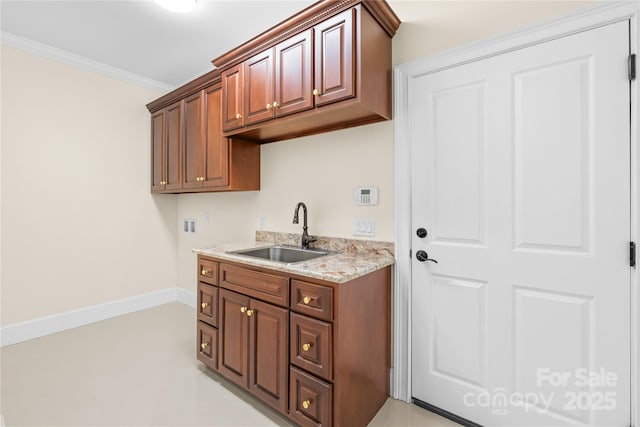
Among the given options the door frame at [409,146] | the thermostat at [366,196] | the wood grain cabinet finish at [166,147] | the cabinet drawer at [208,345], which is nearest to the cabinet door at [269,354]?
the cabinet drawer at [208,345]

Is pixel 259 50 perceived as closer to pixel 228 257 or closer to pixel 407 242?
pixel 228 257

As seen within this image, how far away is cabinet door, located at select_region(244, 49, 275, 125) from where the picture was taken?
200 cm

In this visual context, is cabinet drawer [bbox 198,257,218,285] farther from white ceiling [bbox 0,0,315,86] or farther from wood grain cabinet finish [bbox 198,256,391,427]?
white ceiling [bbox 0,0,315,86]

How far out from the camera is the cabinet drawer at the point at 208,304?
207cm

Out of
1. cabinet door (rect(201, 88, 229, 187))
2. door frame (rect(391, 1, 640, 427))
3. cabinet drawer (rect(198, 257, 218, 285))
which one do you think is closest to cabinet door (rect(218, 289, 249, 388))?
cabinet drawer (rect(198, 257, 218, 285))

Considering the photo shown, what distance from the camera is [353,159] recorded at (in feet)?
6.87

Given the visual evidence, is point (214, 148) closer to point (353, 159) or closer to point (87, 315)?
point (353, 159)

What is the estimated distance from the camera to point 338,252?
7.03 feet

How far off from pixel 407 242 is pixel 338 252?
20.0 inches

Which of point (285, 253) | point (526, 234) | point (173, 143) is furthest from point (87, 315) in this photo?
point (526, 234)

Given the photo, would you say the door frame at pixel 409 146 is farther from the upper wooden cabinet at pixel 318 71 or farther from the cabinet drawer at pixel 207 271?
the cabinet drawer at pixel 207 271

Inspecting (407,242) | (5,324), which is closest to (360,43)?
(407,242)

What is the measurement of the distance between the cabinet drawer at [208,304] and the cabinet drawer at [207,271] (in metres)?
0.04

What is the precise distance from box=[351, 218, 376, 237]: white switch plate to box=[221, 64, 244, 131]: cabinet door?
1100 mm
